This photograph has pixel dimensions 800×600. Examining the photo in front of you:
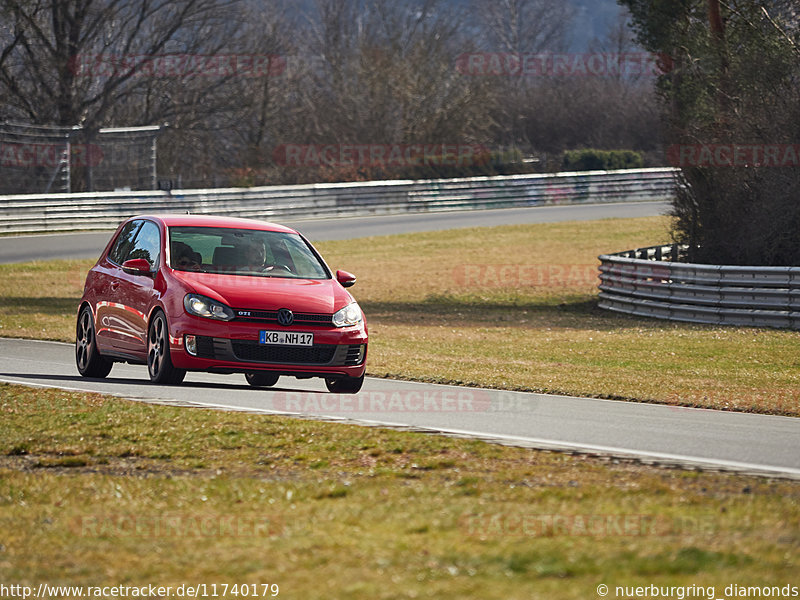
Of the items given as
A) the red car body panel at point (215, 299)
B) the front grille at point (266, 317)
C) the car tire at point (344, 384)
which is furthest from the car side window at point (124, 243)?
the car tire at point (344, 384)

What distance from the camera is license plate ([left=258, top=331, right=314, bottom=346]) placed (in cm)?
1119

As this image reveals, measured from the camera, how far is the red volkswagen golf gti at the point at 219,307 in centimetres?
1119

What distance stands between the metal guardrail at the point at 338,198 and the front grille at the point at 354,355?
19.1 metres

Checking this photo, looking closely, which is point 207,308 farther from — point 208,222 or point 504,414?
point 504,414

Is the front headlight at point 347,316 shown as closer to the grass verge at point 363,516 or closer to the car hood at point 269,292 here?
the car hood at point 269,292

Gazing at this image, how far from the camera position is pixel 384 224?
145 ft

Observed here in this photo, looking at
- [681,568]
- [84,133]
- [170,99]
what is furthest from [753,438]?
[170,99]

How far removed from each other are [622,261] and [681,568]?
20490 millimetres

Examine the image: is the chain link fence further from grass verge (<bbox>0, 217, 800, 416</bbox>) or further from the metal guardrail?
grass verge (<bbox>0, 217, 800, 416</bbox>)

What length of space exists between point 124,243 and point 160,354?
6.44ft

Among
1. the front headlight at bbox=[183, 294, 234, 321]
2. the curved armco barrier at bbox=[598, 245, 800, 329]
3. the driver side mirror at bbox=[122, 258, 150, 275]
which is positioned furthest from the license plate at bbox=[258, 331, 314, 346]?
the curved armco barrier at bbox=[598, 245, 800, 329]

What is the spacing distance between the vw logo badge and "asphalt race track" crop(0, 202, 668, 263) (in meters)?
23.3

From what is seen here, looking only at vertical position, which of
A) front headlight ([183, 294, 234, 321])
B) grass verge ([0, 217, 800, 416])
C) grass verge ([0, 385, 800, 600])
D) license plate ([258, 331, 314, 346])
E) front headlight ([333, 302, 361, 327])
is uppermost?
front headlight ([183, 294, 234, 321])

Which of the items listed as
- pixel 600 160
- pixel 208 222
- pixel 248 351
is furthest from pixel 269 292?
pixel 600 160
